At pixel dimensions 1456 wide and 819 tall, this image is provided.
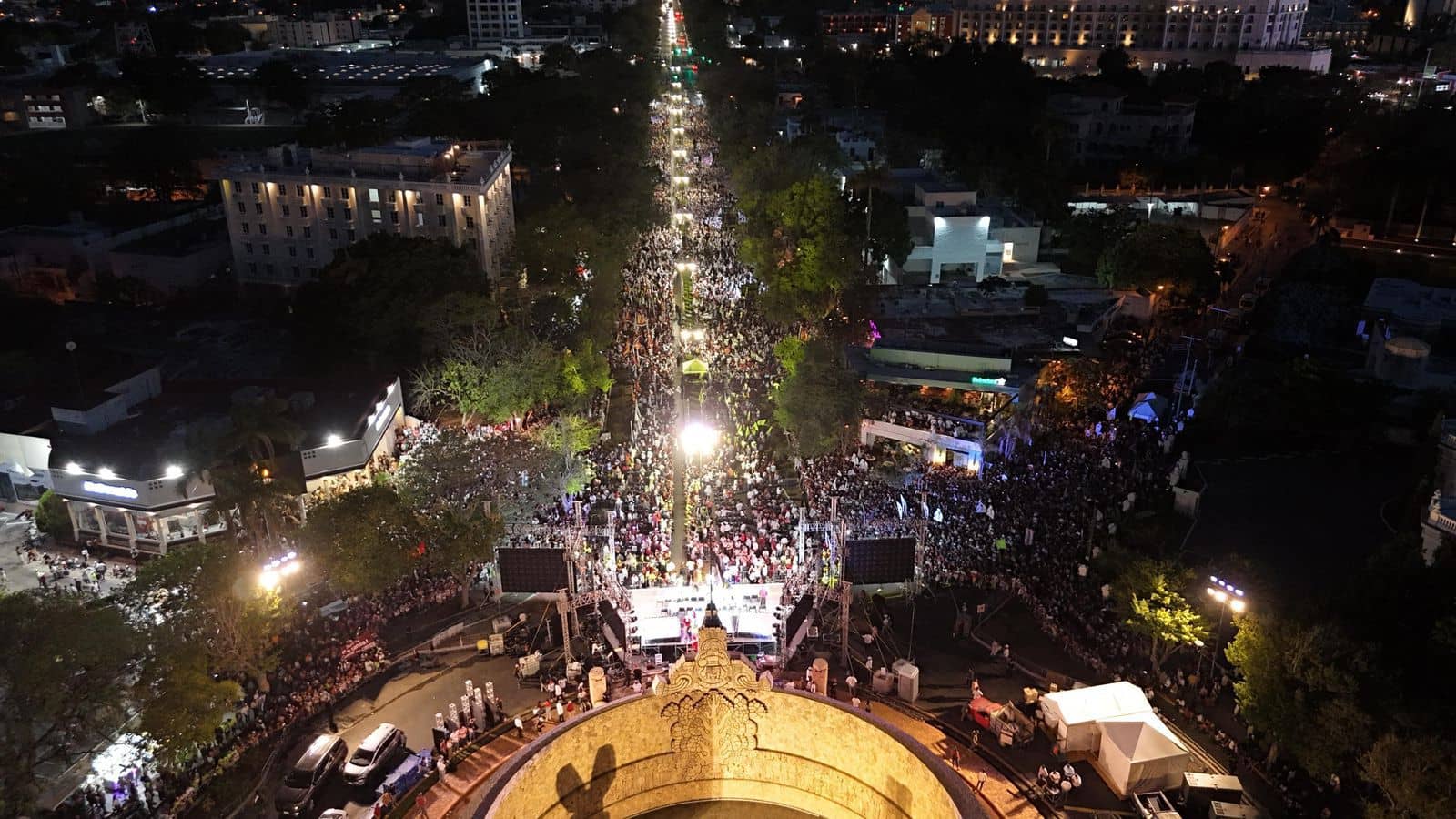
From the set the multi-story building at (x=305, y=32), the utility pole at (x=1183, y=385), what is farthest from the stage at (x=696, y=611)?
the multi-story building at (x=305, y=32)

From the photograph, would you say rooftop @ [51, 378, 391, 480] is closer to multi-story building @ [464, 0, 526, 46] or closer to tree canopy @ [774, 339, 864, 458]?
tree canopy @ [774, 339, 864, 458]

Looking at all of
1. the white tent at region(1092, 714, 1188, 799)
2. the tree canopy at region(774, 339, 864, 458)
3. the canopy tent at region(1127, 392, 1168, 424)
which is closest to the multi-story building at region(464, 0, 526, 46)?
the tree canopy at region(774, 339, 864, 458)

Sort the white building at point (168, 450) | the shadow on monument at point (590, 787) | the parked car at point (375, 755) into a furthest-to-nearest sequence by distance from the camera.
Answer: the white building at point (168, 450) → the parked car at point (375, 755) → the shadow on monument at point (590, 787)

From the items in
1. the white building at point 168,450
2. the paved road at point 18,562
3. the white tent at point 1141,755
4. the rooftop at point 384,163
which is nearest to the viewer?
the white tent at point 1141,755

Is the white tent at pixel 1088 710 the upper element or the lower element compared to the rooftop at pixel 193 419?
lower

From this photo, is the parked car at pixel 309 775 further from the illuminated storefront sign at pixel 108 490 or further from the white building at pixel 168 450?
the illuminated storefront sign at pixel 108 490

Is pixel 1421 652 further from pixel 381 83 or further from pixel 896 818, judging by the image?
pixel 381 83
